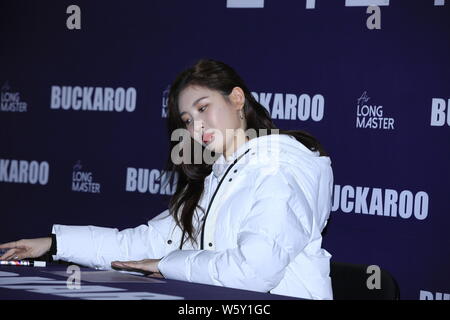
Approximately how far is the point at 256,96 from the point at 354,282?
4.80 feet

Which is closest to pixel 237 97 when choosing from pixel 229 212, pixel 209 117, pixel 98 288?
pixel 209 117

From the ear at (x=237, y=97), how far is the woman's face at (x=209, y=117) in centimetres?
2

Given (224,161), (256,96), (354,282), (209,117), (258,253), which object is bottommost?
(354,282)

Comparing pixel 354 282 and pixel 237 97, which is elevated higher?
pixel 237 97

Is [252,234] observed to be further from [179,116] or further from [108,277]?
[179,116]

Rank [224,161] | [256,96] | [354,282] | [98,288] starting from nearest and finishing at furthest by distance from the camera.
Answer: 1. [98,288]
2. [354,282]
3. [224,161]
4. [256,96]

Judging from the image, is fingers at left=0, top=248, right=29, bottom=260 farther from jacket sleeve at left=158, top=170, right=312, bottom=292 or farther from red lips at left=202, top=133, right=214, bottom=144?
red lips at left=202, top=133, right=214, bottom=144

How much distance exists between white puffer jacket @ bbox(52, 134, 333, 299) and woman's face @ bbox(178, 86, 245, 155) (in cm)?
9

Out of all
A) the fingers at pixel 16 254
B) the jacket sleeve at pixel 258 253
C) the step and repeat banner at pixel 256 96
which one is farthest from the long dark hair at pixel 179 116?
the step and repeat banner at pixel 256 96

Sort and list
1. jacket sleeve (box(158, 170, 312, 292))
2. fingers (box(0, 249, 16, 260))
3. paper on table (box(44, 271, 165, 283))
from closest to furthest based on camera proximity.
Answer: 1. paper on table (box(44, 271, 165, 283))
2. jacket sleeve (box(158, 170, 312, 292))
3. fingers (box(0, 249, 16, 260))

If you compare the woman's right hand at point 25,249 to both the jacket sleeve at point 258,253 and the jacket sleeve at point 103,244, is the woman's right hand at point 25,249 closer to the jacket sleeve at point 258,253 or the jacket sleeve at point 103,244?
the jacket sleeve at point 103,244

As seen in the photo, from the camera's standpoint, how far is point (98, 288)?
5.37 ft

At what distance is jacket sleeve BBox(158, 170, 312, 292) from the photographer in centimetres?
196

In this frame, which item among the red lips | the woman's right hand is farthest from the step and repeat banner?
the woman's right hand
